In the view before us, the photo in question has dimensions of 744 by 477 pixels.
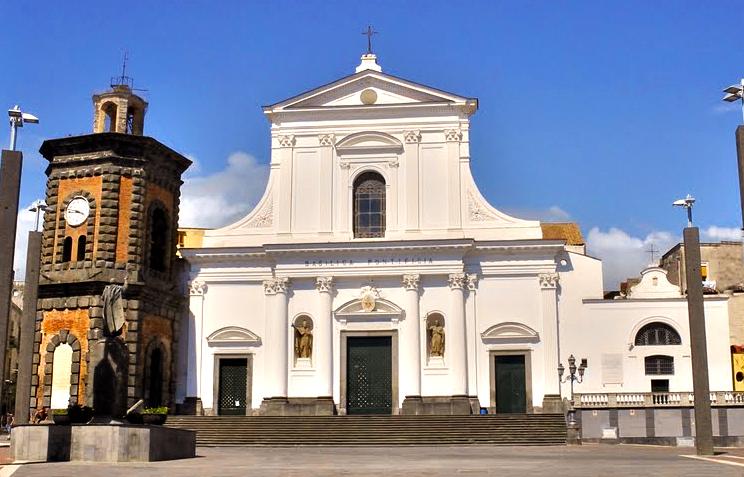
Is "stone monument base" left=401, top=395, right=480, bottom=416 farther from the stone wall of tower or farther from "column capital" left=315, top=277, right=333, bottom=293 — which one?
the stone wall of tower

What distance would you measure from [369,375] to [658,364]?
11.8m

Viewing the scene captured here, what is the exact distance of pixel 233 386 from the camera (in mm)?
39562

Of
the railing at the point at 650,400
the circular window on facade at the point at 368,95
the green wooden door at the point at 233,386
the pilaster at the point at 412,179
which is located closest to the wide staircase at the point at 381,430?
the railing at the point at 650,400

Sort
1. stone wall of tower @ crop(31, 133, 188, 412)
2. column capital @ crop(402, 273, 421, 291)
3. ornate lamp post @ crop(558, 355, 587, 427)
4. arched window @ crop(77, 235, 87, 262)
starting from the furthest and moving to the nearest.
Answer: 1. column capital @ crop(402, 273, 421, 291)
2. arched window @ crop(77, 235, 87, 262)
3. stone wall of tower @ crop(31, 133, 188, 412)
4. ornate lamp post @ crop(558, 355, 587, 427)

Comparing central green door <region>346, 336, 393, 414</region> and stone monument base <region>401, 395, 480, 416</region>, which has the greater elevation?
central green door <region>346, 336, 393, 414</region>

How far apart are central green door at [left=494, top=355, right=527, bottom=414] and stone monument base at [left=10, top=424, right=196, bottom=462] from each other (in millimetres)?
20448

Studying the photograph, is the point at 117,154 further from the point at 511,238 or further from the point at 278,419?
the point at 511,238

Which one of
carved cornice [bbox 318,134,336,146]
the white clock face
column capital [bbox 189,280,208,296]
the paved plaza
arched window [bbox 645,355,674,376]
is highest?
carved cornice [bbox 318,134,336,146]

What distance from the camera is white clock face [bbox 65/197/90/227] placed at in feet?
120

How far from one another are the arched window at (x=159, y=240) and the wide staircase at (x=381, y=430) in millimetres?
6876

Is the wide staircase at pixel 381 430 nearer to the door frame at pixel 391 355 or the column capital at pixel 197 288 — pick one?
the door frame at pixel 391 355

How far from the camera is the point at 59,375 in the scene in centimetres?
3506

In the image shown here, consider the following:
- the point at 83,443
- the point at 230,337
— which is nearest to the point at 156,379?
the point at 230,337

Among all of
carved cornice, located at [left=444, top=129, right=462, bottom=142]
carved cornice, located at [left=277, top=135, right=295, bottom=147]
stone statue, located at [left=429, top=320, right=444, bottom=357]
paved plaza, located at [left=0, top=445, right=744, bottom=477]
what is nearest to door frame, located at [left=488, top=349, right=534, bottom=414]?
stone statue, located at [left=429, top=320, right=444, bottom=357]
